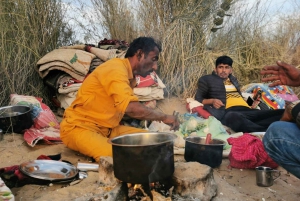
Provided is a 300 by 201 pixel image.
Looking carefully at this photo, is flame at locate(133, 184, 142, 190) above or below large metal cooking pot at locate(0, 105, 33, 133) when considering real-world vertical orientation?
below

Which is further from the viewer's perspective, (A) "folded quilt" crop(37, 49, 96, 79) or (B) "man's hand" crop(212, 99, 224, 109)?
(B) "man's hand" crop(212, 99, 224, 109)

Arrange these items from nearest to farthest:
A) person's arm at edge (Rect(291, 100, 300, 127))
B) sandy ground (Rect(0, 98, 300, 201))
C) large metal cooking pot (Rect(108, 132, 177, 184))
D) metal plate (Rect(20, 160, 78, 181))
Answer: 1. person's arm at edge (Rect(291, 100, 300, 127))
2. large metal cooking pot (Rect(108, 132, 177, 184))
3. sandy ground (Rect(0, 98, 300, 201))
4. metal plate (Rect(20, 160, 78, 181))

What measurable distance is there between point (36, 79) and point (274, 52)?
504 cm

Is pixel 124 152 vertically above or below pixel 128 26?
below

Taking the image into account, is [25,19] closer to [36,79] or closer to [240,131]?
[36,79]

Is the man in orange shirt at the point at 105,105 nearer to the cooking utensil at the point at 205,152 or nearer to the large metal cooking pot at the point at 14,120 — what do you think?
the cooking utensil at the point at 205,152

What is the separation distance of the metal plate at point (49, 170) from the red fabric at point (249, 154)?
1.65m

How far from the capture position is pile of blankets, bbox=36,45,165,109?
4.86 metres

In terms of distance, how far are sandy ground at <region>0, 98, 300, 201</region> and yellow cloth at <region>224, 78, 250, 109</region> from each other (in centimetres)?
177

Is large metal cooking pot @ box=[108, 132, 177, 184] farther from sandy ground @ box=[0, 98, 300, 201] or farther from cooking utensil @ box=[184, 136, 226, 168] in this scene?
cooking utensil @ box=[184, 136, 226, 168]

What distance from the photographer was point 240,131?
15.6 feet

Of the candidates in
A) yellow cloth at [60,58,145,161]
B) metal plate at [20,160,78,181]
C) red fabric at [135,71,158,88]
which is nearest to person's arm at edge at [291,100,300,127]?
yellow cloth at [60,58,145,161]

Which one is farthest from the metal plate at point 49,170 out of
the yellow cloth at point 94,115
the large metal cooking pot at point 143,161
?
the large metal cooking pot at point 143,161

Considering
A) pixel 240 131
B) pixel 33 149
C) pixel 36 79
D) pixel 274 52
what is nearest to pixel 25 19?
pixel 36 79
